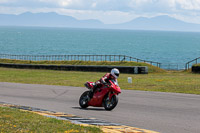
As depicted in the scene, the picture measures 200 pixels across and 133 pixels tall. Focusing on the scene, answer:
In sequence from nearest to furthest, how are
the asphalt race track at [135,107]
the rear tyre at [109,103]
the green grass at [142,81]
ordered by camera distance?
the asphalt race track at [135,107], the rear tyre at [109,103], the green grass at [142,81]

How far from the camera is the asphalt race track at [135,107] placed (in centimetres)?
995

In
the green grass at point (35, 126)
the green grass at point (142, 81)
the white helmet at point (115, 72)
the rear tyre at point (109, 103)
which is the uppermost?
the white helmet at point (115, 72)

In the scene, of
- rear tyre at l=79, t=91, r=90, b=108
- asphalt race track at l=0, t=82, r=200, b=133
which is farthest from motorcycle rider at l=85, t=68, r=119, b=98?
asphalt race track at l=0, t=82, r=200, b=133

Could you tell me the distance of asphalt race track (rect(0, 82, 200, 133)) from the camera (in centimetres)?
995

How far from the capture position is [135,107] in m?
13.1

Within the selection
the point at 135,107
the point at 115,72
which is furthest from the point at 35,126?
the point at 135,107

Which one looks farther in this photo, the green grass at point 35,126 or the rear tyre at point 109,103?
the rear tyre at point 109,103

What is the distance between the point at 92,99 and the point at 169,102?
3.32m

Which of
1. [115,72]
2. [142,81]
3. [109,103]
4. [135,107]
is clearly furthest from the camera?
[142,81]

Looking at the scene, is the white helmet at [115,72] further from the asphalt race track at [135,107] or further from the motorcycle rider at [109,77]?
the asphalt race track at [135,107]

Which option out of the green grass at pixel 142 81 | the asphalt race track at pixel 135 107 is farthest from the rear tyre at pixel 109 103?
the green grass at pixel 142 81

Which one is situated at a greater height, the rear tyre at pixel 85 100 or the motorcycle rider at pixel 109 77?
the motorcycle rider at pixel 109 77

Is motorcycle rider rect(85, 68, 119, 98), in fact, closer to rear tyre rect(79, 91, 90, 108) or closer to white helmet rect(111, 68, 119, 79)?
white helmet rect(111, 68, 119, 79)

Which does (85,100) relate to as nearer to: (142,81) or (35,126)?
(35,126)
